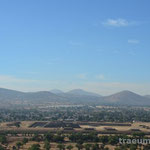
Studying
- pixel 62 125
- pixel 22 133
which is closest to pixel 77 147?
pixel 22 133

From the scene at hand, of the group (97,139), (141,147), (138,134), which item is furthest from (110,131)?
(141,147)

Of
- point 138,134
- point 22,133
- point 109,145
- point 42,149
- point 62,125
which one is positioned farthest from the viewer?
point 62,125

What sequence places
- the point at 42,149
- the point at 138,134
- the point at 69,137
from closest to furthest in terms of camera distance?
the point at 42,149
the point at 69,137
the point at 138,134

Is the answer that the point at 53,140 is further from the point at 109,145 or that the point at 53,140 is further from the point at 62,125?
the point at 62,125

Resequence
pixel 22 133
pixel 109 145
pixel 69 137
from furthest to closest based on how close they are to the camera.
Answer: pixel 22 133 → pixel 69 137 → pixel 109 145

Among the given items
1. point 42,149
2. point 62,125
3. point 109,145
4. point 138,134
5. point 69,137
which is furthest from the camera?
point 62,125

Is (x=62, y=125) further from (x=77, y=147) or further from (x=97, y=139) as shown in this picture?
(x=77, y=147)

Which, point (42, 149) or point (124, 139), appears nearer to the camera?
point (42, 149)

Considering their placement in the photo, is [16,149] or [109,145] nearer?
[16,149]

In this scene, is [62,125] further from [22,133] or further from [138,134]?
[138,134]
